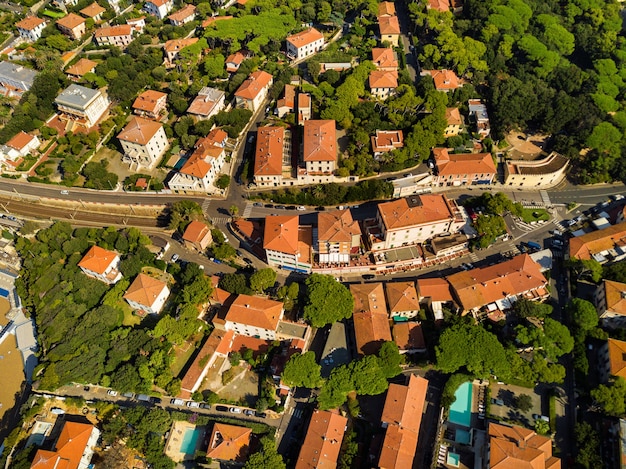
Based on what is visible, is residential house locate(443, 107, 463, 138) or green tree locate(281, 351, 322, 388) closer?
green tree locate(281, 351, 322, 388)

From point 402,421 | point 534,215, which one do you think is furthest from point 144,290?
point 534,215

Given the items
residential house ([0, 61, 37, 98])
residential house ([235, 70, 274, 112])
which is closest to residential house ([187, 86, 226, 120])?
residential house ([235, 70, 274, 112])

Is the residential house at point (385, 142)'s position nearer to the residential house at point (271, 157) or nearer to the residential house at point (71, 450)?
the residential house at point (271, 157)

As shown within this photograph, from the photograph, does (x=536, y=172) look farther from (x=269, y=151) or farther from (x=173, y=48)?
(x=173, y=48)

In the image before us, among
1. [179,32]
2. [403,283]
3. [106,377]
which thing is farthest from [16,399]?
[179,32]

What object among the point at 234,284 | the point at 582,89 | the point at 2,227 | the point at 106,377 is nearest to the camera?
the point at 106,377

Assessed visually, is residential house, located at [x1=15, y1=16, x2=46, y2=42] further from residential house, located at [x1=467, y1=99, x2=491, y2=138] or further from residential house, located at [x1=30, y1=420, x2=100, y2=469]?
residential house, located at [x1=467, y1=99, x2=491, y2=138]

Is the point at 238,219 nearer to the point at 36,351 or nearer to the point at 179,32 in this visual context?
the point at 36,351
